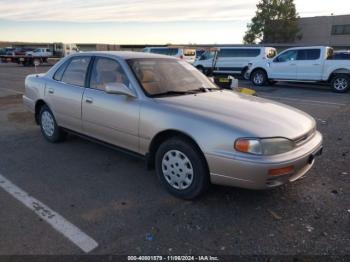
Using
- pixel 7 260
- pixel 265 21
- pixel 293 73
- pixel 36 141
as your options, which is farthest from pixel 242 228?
pixel 265 21

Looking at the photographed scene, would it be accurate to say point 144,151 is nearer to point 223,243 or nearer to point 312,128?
point 223,243

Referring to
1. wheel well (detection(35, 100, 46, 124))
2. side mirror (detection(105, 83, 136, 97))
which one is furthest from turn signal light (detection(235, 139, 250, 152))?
wheel well (detection(35, 100, 46, 124))

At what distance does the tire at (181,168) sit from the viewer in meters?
3.48

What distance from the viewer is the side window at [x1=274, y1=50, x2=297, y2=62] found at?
14.8 m

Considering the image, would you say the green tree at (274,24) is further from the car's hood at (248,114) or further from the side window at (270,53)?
the car's hood at (248,114)

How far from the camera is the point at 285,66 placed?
1504 cm

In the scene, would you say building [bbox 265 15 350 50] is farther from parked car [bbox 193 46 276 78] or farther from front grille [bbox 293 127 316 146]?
front grille [bbox 293 127 316 146]

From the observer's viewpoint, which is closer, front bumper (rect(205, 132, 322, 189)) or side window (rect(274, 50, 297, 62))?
front bumper (rect(205, 132, 322, 189))

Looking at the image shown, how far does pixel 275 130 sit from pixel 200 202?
1.10 meters

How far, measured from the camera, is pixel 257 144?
3176 millimetres

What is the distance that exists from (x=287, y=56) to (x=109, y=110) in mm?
12643

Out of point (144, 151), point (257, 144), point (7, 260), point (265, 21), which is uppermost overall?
point (265, 21)

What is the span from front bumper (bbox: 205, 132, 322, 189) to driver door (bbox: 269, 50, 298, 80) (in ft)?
40.4

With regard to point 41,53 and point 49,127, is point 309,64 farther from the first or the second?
point 41,53
